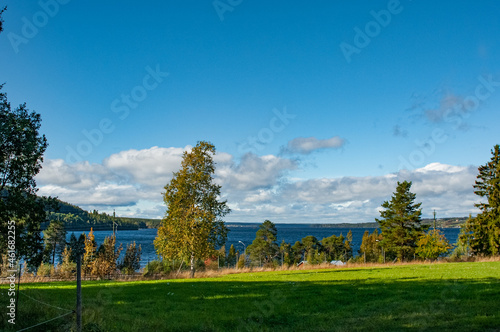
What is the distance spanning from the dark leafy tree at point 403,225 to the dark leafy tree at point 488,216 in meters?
11.5

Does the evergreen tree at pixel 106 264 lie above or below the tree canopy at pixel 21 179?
below

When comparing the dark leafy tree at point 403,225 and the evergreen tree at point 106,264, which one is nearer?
the evergreen tree at point 106,264

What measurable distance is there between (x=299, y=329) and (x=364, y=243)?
301ft

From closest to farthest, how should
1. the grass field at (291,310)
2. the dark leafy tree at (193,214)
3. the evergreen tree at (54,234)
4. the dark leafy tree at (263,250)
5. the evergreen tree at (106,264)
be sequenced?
1. the grass field at (291,310)
2. the dark leafy tree at (193,214)
3. the evergreen tree at (106,264)
4. the dark leafy tree at (263,250)
5. the evergreen tree at (54,234)

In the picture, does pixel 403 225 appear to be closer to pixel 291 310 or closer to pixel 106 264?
pixel 106 264

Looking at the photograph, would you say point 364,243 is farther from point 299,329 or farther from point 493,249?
point 299,329

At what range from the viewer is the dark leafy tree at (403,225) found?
59.1 meters

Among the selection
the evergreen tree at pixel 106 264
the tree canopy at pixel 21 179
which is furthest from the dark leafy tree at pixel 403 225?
the tree canopy at pixel 21 179

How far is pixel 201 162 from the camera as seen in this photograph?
32.1 metres

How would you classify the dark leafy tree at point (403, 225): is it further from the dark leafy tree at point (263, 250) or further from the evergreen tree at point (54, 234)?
the evergreen tree at point (54, 234)

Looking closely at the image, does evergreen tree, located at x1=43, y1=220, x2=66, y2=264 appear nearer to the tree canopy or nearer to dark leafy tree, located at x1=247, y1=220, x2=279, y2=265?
dark leafy tree, located at x1=247, y1=220, x2=279, y2=265

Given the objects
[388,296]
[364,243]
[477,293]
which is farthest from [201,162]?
[364,243]

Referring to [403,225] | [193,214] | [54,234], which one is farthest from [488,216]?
[54,234]

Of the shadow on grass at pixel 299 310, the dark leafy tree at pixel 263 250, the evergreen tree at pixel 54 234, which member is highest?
the shadow on grass at pixel 299 310
